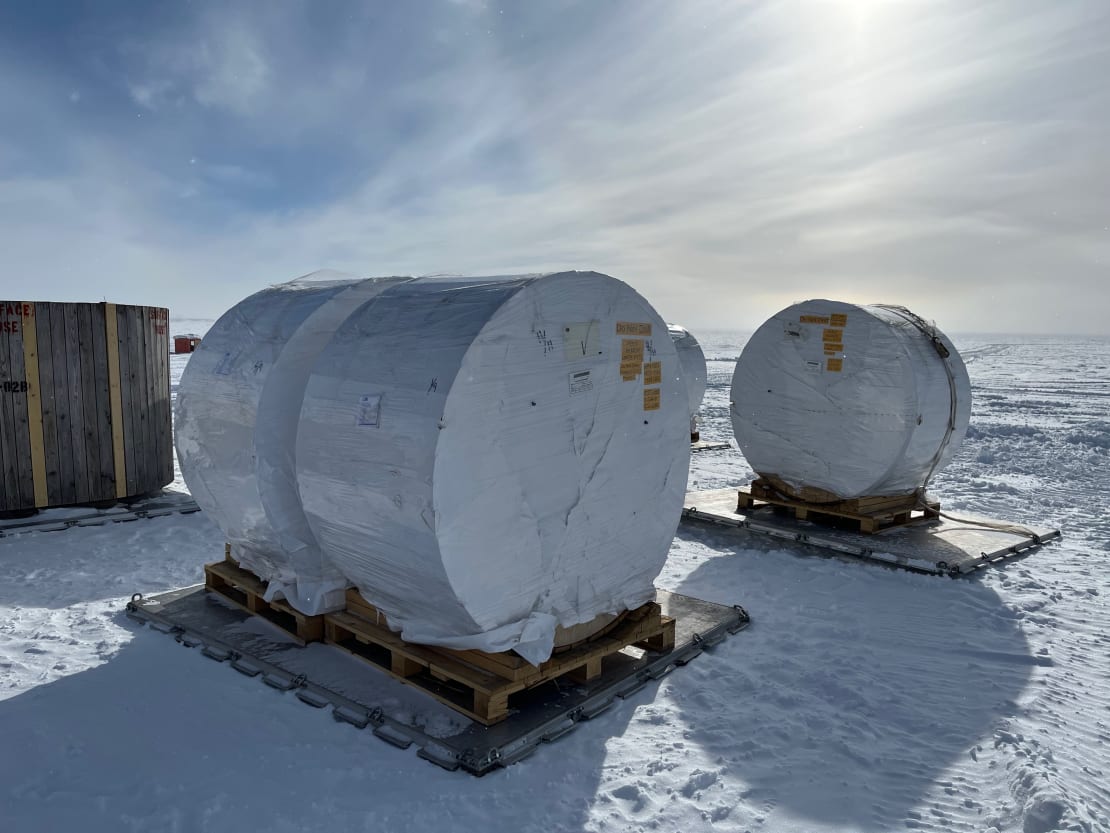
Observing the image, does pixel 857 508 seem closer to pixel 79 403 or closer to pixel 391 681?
pixel 391 681

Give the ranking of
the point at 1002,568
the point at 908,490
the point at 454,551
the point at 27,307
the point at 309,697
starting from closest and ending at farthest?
the point at 454,551
the point at 309,697
the point at 1002,568
the point at 27,307
the point at 908,490

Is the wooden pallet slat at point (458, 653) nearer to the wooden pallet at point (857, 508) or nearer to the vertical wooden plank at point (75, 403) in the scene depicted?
the wooden pallet at point (857, 508)

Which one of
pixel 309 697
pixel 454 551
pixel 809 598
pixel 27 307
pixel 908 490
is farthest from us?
pixel 908 490

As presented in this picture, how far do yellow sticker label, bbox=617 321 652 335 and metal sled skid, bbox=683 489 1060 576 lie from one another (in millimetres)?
4015

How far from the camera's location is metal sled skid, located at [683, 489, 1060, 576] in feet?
23.0

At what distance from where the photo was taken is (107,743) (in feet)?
12.4

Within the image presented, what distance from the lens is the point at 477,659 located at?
4.18 m

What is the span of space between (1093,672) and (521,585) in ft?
12.7

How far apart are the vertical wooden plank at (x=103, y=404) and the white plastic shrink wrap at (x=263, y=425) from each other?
141 inches

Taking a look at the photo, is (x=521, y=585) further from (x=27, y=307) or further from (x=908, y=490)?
(x=27, y=307)

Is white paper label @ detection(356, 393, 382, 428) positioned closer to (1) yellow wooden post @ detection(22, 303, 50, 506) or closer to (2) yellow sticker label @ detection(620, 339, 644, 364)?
(2) yellow sticker label @ detection(620, 339, 644, 364)

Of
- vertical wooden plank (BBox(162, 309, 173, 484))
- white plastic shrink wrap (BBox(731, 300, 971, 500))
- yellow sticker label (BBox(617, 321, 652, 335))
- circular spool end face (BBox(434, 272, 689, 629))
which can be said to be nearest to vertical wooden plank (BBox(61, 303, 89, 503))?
vertical wooden plank (BBox(162, 309, 173, 484))

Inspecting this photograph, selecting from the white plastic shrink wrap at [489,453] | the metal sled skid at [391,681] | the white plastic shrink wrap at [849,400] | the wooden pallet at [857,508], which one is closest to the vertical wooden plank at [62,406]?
the metal sled skid at [391,681]

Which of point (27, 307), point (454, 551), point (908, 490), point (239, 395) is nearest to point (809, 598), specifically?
point (908, 490)
